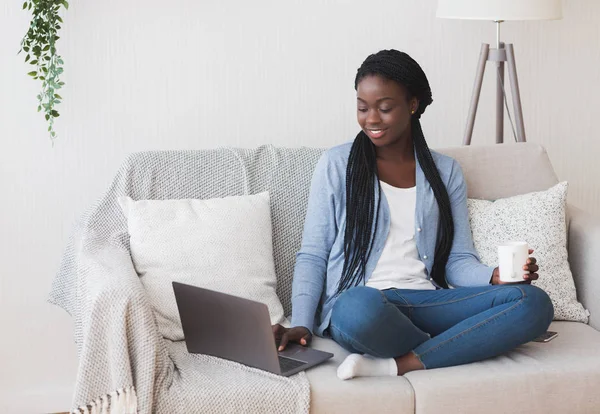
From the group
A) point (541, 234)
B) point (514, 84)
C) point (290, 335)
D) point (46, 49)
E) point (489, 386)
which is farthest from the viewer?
point (514, 84)

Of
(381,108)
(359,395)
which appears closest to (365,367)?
(359,395)

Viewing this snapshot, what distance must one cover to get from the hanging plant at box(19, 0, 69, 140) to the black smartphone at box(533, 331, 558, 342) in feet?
4.95

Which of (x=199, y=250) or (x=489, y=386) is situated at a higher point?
(x=199, y=250)

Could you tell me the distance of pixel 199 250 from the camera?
230cm

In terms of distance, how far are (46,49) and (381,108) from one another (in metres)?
1.01

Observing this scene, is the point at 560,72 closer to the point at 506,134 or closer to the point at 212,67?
the point at 506,134

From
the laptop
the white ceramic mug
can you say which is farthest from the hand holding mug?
the laptop

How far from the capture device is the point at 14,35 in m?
2.65

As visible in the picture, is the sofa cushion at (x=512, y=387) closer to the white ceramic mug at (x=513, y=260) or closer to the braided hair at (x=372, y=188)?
the white ceramic mug at (x=513, y=260)

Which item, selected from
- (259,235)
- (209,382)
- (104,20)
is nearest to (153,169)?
(259,235)

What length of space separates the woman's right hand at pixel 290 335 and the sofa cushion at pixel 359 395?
138 millimetres

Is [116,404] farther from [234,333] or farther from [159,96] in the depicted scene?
[159,96]

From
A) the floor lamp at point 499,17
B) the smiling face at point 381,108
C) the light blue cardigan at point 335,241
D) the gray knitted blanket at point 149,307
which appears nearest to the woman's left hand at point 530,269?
the light blue cardigan at point 335,241

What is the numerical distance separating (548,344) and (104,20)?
1628 millimetres
